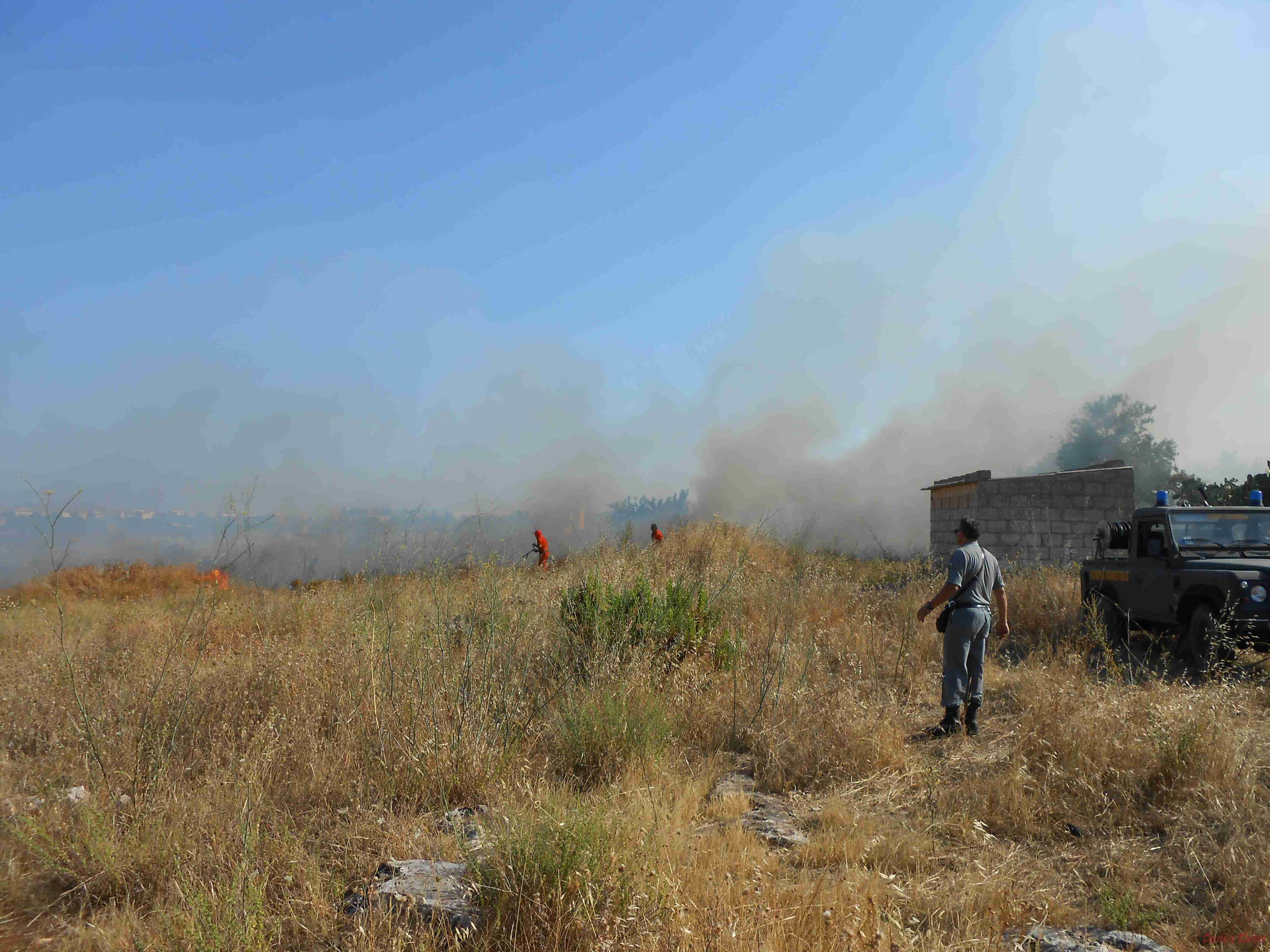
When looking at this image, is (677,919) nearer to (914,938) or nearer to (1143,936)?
(914,938)

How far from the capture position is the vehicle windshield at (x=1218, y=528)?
8.96 metres

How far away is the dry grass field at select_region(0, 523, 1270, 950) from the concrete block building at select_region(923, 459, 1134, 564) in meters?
10.7

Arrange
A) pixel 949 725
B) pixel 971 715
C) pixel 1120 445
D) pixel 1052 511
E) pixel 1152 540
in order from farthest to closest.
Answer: pixel 1120 445
pixel 1052 511
pixel 1152 540
pixel 971 715
pixel 949 725

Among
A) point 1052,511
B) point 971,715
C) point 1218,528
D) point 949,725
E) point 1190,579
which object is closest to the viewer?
point 949,725

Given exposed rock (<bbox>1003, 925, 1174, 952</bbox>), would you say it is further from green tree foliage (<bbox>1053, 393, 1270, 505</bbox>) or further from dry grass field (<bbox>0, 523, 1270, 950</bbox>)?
green tree foliage (<bbox>1053, 393, 1270, 505</bbox>)

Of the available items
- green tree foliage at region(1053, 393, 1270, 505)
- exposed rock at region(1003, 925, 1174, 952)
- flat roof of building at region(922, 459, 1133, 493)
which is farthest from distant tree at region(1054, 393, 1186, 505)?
exposed rock at region(1003, 925, 1174, 952)

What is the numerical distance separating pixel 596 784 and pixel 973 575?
3.86 metres

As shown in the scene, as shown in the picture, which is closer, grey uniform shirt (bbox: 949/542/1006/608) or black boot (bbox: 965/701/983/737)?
black boot (bbox: 965/701/983/737)

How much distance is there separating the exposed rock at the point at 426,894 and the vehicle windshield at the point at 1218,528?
29.9 feet

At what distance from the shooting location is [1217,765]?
4.65 metres

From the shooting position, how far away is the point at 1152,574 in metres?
9.12

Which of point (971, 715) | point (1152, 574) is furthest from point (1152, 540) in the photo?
point (971, 715)

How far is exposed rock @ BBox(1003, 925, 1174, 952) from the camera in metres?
3.14

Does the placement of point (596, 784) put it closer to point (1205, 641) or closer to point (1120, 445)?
point (1205, 641)
